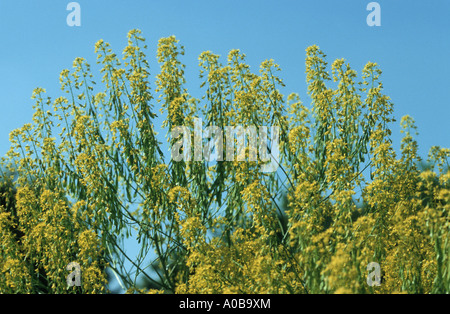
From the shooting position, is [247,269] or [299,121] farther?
[299,121]

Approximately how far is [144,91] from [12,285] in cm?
292

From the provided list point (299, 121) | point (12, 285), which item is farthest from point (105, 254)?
point (299, 121)

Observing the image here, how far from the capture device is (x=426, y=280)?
6.62 m

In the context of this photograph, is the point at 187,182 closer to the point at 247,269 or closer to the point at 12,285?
the point at 247,269

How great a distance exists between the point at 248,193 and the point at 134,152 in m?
2.23

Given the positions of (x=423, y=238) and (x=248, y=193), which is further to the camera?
(x=423, y=238)

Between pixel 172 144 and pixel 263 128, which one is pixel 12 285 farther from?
pixel 263 128

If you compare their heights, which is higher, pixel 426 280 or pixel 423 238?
pixel 423 238

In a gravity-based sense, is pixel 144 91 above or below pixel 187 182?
above
